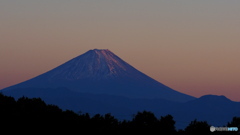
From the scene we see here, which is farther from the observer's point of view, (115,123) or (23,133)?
(115,123)

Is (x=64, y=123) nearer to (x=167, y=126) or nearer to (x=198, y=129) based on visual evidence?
(x=198, y=129)

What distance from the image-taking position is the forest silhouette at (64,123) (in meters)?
104

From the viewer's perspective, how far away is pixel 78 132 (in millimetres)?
107938

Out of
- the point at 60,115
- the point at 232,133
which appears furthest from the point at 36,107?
the point at 232,133

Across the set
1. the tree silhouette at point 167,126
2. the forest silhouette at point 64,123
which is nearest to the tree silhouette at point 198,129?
the forest silhouette at point 64,123

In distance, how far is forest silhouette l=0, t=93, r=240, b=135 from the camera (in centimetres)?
10450

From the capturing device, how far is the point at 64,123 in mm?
108750

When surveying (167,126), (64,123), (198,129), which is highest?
(167,126)

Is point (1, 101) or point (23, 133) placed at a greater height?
point (1, 101)

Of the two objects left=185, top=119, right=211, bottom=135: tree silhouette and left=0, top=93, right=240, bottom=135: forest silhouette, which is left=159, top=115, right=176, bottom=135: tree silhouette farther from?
left=185, top=119, right=211, bottom=135: tree silhouette

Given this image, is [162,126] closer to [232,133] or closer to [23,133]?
[232,133]

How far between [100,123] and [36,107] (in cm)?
1001

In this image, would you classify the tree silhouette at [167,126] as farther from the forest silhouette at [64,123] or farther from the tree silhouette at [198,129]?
the tree silhouette at [198,129]

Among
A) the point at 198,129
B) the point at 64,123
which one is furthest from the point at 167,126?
the point at 64,123
